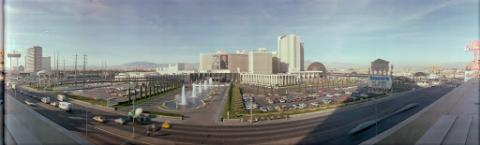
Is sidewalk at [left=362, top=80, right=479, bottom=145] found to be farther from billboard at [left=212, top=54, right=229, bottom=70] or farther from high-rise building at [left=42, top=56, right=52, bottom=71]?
high-rise building at [left=42, top=56, right=52, bottom=71]

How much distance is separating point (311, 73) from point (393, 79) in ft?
6.05

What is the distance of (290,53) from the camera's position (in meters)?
5.66

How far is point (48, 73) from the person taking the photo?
18.6 feet

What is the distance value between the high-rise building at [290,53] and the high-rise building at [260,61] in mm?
253

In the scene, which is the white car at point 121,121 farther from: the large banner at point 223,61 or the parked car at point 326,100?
the parked car at point 326,100

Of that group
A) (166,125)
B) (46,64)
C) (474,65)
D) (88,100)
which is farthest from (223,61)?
(474,65)

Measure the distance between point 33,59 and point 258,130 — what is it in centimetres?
481

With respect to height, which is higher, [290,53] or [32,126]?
[290,53]

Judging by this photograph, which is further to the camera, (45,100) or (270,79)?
(270,79)

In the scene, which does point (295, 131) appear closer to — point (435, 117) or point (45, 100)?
point (45, 100)

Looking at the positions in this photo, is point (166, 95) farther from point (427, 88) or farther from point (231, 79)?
point (427, 88)

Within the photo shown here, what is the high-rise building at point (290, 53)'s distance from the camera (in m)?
5.48

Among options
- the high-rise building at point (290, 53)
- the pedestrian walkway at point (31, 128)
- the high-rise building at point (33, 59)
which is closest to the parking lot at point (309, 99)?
the high-rise building at point (290, 53)

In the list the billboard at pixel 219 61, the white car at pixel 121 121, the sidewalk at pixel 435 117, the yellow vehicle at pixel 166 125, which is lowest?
the sidewalk at pixel 435 117
